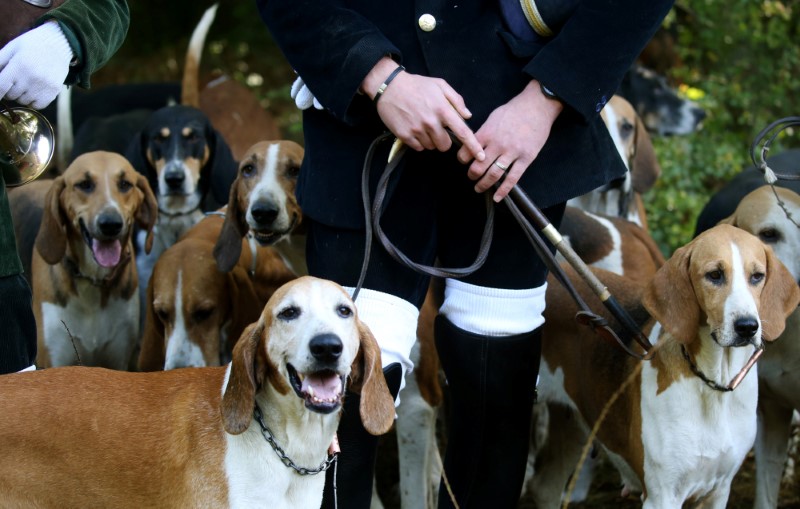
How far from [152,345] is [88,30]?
7.51 ft

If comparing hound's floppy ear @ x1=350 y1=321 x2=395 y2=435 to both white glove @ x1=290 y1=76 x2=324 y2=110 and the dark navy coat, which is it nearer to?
the dark navy coat

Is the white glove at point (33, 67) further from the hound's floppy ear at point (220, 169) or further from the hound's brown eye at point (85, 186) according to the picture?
the hound's floppy ear at point (220, 169)

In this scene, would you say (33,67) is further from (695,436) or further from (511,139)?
(695,436)

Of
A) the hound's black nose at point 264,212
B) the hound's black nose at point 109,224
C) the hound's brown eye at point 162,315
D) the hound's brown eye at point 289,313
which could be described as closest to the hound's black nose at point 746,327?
the hound's brown eye at point 289,313

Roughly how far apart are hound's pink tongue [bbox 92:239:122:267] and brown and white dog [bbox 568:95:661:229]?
242cm

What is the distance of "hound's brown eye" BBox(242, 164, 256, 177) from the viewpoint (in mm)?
4930

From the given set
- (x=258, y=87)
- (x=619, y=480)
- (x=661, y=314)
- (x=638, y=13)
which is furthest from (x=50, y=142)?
(x=258, y=87)

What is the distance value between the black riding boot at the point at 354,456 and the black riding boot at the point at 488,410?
0.22m

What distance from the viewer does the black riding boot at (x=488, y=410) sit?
10.2ft

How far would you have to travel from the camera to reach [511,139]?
2.86 metres

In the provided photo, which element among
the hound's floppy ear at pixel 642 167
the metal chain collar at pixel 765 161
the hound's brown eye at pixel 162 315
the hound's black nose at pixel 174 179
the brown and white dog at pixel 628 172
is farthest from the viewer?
the hound's floppy ear at pixel 642 167

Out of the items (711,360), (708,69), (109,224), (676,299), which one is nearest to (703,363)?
(711,360)

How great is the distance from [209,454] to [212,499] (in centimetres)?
12

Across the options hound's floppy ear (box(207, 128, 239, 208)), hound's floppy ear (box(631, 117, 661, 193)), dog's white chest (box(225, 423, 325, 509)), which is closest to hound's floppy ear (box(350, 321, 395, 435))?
dog's white chest (box(225, 423, 325, 509))
